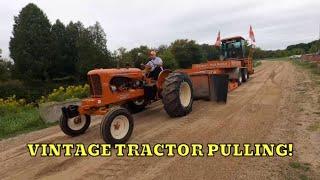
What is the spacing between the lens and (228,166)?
6203 millimetres

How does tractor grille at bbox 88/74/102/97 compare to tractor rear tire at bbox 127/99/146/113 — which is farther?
tractor rear tire at bbox 127/99/146/113

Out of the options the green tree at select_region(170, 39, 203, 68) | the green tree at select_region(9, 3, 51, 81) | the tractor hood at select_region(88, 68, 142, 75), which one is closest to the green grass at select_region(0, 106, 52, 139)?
the tractor hood at select_region(88, 68, 142, 75)

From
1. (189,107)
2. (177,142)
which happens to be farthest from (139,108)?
(177,142)

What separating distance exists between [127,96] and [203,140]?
2.46 metres

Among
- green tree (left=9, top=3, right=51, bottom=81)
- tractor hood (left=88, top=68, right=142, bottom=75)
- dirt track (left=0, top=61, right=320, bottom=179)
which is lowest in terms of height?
dirt track (left=0, top=61, right=320, bottom=179)

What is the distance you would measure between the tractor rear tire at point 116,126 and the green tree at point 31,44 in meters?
36.3

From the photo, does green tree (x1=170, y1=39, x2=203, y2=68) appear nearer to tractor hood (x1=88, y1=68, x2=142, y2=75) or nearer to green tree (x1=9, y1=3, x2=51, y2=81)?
green tree (x1=9, y1=3, x2=51, y2=81)

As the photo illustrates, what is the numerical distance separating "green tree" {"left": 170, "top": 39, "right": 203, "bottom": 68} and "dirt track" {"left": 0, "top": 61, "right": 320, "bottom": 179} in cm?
3191

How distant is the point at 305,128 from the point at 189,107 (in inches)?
126

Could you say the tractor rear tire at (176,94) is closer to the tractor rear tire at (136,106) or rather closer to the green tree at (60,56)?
the tractor rear tire at (136,106)

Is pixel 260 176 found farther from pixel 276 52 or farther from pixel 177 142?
pixel 276 52

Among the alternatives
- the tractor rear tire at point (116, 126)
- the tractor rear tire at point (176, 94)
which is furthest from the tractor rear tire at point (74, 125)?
the tractor rear tire at point (176, 94)

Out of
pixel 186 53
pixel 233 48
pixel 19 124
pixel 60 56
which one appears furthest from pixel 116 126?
pixel 60 56

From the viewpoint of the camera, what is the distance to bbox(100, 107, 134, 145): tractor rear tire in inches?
301
